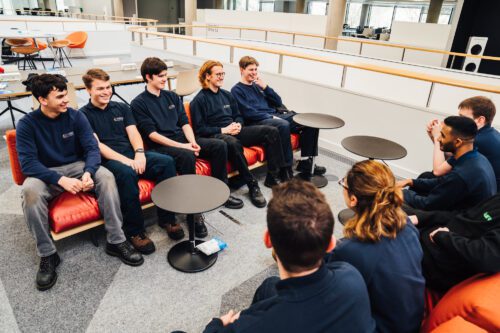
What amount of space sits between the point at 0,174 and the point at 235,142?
2.43m

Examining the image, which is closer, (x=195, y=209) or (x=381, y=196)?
(x=381, y=196)

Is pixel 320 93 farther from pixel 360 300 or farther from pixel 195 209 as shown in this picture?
pixel 360 300

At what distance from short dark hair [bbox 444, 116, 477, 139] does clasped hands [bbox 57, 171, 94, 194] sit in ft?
7.70

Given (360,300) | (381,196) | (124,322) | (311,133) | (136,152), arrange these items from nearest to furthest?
1. (360,300)
2. (381,196)
3. (124,322)
4. (136,152)
5. (311,133)

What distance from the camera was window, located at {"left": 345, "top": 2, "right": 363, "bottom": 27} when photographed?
1856 cm

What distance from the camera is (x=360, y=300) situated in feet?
3.13

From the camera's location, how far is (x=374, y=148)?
2.90m

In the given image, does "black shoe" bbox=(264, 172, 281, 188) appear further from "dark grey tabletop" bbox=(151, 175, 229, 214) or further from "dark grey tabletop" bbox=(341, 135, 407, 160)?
"dark grey tabletop" bbox=(151, 175, 229, 214)

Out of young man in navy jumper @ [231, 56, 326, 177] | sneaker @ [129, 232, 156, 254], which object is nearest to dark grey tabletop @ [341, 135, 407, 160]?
young man in navy jumper @ [231, 56, 326, 177]

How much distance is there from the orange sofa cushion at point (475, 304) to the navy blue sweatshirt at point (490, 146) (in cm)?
117

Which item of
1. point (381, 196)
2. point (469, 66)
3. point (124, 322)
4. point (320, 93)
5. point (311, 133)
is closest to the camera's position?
point (381, 196)

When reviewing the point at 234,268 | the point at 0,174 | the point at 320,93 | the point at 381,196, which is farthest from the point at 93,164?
the point at 320,93

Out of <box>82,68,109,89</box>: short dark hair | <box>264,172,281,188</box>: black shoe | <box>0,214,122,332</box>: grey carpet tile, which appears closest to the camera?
<box>0,214,122,332</box>: grey carpet tile

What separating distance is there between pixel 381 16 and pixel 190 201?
19964 mm
